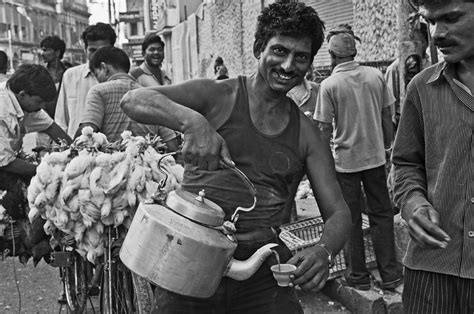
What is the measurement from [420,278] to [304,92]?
3.64 metres

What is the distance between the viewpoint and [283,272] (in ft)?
6.91

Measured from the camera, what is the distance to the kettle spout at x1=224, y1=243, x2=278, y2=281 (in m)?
2.20

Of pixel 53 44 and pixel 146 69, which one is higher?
pixel 53 44

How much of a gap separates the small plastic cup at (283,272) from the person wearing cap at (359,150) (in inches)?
103

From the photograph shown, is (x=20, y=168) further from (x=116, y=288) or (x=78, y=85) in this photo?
(x=78, y=85)

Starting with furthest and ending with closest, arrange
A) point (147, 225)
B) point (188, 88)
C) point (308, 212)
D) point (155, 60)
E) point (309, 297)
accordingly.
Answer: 1. point (155, 60)
2. point (308, 212)
3. point (309, 297)
4. point (188, 88)
5. point (147, 225)

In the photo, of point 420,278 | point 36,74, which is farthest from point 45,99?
point 420,278

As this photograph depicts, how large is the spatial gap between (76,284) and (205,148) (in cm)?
188

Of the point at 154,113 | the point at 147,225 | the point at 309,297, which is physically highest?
the point at 154,113

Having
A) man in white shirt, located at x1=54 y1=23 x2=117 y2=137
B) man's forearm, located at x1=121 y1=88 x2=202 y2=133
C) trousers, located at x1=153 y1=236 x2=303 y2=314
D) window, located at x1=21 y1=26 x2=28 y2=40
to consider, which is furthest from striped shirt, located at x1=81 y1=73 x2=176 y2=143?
window, located at x1=21 y1=26 x2=28 y2=40

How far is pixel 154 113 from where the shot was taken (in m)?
2.37

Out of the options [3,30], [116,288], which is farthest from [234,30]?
[3,30]

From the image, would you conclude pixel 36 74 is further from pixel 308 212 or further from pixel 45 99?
pixel 308 212

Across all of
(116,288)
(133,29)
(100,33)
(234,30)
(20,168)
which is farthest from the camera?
(133,29)
